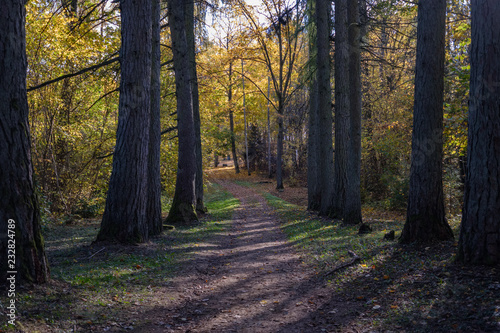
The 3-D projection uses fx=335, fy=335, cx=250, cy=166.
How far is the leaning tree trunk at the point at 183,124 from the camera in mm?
12430

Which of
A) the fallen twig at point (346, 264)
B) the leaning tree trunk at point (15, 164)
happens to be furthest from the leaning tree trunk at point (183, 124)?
the leaning tree trunk at point (15, 164)

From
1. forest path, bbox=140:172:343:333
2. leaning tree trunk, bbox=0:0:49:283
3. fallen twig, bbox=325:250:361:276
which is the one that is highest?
leaning tree trunk, bbox=0:0:49:283

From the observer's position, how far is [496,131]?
470 centimetres

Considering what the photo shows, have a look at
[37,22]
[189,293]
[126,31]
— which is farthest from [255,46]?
[189,293]

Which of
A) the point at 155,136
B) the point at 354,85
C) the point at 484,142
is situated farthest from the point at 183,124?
the point at 484,142

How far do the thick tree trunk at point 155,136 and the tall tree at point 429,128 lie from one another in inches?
277

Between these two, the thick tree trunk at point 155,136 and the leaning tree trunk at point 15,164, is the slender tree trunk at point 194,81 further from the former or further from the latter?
the leaning tree trunk at point 15,164

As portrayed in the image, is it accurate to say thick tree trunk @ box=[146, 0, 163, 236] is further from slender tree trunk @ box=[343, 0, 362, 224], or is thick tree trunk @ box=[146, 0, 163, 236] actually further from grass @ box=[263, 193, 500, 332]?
slender tree trunk @ box=[343, 0, 362, 224]

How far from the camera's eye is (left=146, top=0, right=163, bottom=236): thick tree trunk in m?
10.0

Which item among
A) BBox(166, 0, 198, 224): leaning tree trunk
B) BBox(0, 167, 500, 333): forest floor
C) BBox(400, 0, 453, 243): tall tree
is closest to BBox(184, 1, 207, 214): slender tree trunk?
BBox(166, 0, 198, 224): leaning tree trunk

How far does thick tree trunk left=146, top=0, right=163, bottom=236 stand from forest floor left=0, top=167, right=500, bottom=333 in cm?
181

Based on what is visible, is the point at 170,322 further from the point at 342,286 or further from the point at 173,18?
the point at 173,18

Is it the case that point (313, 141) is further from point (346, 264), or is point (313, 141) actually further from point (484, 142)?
point (484, 142)

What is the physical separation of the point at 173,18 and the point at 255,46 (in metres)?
14.0
